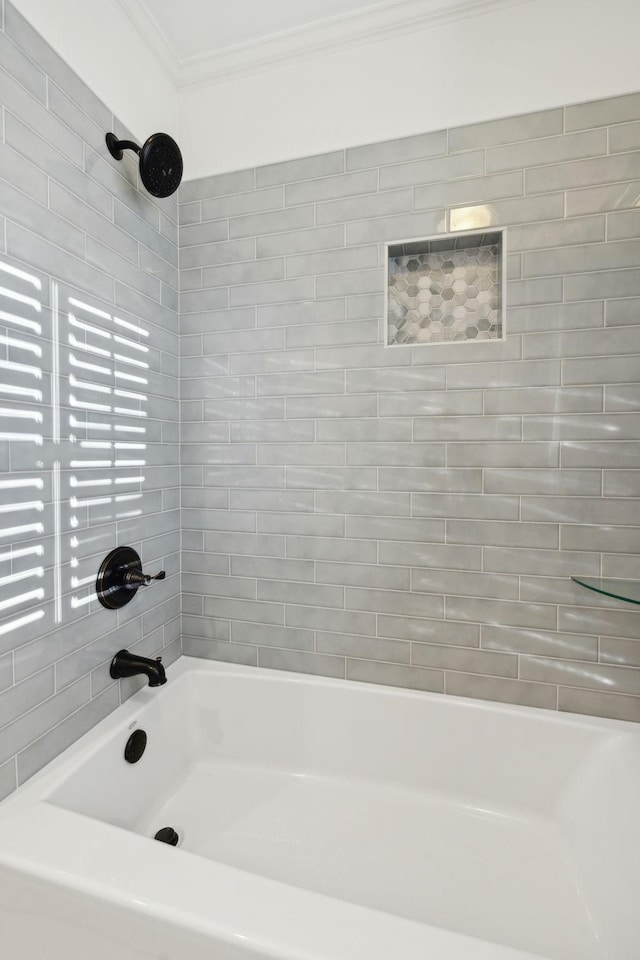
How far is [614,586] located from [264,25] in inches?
85.6

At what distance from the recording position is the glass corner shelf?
4.24ft

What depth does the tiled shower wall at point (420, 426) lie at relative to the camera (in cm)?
147

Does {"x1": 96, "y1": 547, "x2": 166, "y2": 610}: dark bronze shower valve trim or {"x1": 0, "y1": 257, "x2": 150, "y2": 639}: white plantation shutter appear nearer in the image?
{"x1": 0, "y1": 257, "x2": 150, "y2": 639}: white plantation shutter

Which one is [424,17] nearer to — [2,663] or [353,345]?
[353,345]

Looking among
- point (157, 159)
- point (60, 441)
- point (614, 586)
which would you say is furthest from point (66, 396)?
point (614, 586)

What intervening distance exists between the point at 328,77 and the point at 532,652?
210cm

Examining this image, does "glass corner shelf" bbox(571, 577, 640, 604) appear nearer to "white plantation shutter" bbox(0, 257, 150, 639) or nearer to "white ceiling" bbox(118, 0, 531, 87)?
"white plantation shutter" bbox(0, 257, 150, 639)

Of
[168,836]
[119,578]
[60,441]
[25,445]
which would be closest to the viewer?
[25,445]

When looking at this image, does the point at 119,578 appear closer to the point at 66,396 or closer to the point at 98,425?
the point at 98,425

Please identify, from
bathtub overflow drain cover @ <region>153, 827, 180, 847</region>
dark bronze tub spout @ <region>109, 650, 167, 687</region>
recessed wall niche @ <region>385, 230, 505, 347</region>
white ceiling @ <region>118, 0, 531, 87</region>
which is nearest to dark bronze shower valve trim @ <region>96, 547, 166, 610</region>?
dark bronze tub spout @ <region>109, 650, 167, 687</region>

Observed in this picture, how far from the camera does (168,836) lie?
144cm

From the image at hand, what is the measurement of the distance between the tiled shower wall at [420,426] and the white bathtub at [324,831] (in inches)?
5.7

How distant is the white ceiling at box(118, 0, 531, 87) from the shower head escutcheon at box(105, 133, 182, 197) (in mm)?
458

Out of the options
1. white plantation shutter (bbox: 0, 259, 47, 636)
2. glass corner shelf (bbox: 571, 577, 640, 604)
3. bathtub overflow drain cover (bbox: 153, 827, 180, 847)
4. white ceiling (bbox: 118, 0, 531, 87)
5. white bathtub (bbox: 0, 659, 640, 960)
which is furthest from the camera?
white ceiling (bbox: 118, 0, 531, 87)
